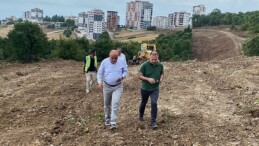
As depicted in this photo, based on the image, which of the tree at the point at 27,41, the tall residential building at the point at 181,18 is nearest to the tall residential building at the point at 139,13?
the tall residential building at the point at 181,18

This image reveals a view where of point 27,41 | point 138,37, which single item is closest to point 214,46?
point 27,41

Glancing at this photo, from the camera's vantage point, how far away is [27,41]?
32.0 metres

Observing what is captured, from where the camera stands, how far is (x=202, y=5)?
191625 mm

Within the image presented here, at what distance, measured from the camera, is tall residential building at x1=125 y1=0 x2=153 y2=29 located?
183 meters

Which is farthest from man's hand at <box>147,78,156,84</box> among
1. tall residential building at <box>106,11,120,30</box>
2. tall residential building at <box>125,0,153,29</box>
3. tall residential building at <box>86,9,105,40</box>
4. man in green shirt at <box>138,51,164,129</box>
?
tall residential building at <box>125,0,153,29</box>

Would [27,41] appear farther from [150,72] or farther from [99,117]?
[150,72]

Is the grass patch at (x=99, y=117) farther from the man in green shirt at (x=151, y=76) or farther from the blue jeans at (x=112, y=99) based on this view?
the man in green shirt at (x=151, y=76)

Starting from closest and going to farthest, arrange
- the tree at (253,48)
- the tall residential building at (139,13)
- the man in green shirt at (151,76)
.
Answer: the man in green shirt at (151,76) < the tree at (253,48) < the tall residential building at (139,13)

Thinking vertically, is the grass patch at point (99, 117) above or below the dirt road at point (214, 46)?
above

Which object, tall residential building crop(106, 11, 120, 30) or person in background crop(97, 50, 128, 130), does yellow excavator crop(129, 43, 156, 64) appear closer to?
person in background crop(97, 50, 128, 130)

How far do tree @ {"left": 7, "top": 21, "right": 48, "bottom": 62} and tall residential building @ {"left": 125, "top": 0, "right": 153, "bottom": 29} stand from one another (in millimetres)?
148666

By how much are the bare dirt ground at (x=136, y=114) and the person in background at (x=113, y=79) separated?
0.59 metres

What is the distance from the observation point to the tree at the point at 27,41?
3156 cm

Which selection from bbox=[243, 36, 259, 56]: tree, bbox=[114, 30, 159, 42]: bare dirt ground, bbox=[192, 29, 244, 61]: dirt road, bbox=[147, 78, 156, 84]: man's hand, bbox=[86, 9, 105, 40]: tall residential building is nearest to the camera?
bbox=[147, 78, 156, 84]: man's hand
